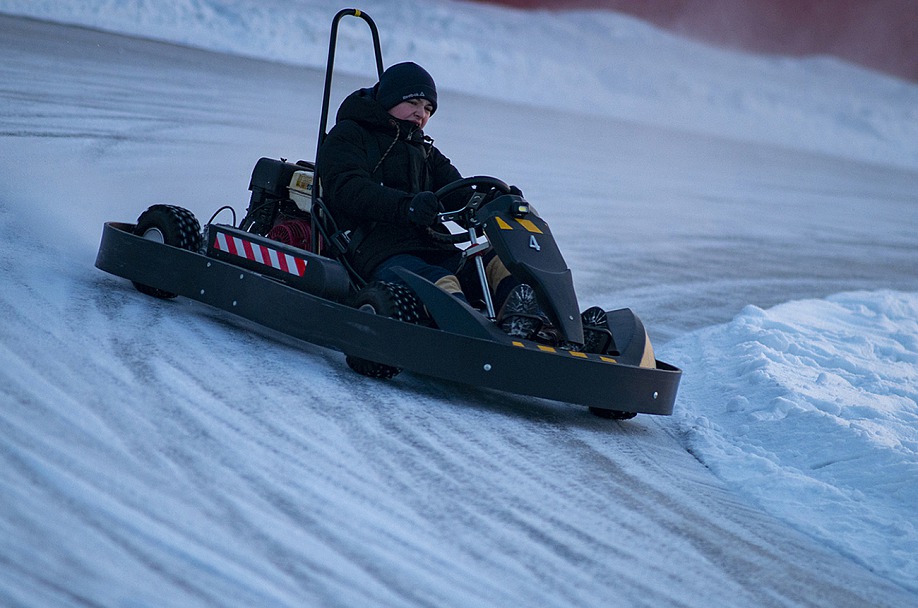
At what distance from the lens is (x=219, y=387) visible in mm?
3543

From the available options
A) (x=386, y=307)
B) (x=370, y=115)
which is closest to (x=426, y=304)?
(x=386, y=307)

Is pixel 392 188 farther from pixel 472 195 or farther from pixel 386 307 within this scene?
pixel 386 307

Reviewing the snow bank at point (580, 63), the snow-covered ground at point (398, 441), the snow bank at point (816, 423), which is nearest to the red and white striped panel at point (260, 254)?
the snow-covered ground at point (398, 441)

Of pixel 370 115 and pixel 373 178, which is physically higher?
pixel 370 115

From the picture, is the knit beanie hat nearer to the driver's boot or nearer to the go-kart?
the go-kart

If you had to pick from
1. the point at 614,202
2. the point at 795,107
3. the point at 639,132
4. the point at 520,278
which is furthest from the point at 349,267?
the point at 795,107

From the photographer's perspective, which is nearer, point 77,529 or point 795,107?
point 77,529

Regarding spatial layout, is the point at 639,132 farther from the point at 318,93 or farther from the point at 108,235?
the point at 108,235

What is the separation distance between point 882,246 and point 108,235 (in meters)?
9.16

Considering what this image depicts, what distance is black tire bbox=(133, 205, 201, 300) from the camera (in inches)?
184

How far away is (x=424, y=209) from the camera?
4.16 metres

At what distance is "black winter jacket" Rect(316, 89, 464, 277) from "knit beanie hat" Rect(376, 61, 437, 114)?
54mm

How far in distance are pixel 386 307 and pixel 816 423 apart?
1597 millimetres

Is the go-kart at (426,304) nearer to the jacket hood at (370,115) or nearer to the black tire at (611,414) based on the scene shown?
the black tire at (611,414)
